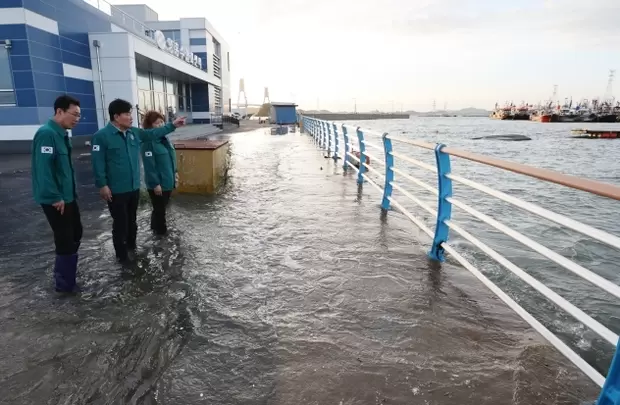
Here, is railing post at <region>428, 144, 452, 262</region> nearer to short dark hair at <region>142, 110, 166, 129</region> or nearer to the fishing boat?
short dark hair at <region>142, 110, 166, 129</region>

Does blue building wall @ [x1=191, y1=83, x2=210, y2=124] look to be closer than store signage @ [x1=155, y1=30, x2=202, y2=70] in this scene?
No

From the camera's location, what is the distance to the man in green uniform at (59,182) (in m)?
3.18

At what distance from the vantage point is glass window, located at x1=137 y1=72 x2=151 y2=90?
24.7 meters

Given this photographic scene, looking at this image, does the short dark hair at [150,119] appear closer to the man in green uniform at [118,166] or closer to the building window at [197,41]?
the man in green uniform at [118,166]

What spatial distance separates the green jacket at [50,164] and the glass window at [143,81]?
23.6 m

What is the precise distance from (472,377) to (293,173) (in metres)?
7.99

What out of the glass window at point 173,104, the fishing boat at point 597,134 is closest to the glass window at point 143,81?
the glass window at point 173,104

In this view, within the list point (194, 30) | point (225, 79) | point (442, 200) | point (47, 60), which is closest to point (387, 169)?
point (442, 200)

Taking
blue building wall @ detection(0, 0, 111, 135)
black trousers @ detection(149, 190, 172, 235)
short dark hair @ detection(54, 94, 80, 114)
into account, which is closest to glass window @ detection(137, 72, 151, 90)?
blue building wall @ detection(0, 0, 111, 135)

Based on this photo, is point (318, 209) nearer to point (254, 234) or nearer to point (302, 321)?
point (254, 234)

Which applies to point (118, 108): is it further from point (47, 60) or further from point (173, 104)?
point (173, 104)

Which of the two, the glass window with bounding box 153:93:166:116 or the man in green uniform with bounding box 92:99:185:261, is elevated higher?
the glass window with bounding box 153:93:166:116

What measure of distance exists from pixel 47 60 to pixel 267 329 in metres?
17.7

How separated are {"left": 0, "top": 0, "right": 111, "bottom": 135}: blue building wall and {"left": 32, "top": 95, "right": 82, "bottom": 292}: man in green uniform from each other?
582 inches
